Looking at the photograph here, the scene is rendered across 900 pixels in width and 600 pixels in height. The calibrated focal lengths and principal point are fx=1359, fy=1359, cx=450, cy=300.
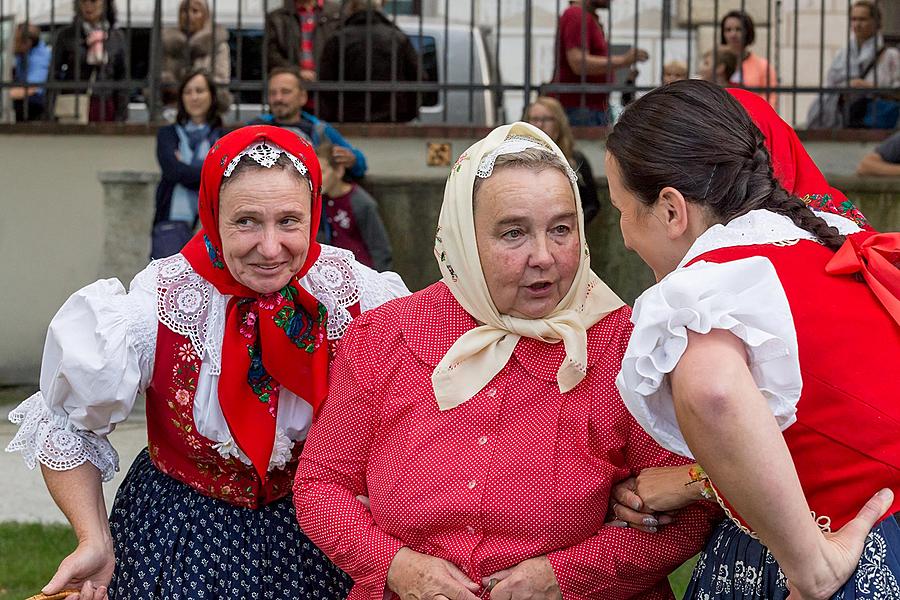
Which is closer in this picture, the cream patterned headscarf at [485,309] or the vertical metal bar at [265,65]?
the cream patterned headscarf at [485,309]

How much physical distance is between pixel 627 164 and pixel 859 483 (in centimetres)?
70

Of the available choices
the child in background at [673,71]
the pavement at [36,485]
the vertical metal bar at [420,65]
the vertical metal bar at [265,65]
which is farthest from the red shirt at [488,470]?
the child in background at [673,71]

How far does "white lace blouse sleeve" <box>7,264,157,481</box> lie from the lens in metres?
2.97

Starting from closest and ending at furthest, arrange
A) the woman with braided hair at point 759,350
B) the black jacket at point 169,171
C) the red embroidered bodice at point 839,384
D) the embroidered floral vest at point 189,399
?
the woman with braided hair at point 759,350 < the red embroidered bodice at point 839,384 < the embroidered floral vest at point 189,399 < the black jacket at point 169,171

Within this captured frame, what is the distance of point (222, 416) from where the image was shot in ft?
9.96

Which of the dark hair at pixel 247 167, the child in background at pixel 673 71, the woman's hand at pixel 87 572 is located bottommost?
the woman's hand at pixel 87 572

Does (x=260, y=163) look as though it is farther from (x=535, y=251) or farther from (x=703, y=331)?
(x=703, y=331)

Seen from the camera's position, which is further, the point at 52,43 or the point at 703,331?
the point at 52,43

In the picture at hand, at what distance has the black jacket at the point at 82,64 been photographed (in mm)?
8695

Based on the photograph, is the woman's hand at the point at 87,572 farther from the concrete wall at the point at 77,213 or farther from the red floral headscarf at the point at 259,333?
the concrete wall at the point at 77,213

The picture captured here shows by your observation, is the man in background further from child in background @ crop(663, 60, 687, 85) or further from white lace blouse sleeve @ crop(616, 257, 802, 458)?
white lace blouse sleeve @ crop(616, 257, 802, 458)

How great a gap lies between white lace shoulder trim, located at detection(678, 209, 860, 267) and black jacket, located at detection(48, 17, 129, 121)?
6.89 meters

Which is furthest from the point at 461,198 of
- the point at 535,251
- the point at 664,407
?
the point at 664,407

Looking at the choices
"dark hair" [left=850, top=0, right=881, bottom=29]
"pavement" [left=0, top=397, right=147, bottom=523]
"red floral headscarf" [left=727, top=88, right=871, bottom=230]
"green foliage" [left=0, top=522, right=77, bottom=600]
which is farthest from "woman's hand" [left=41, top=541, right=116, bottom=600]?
"dark hair" [left=850, top=0, right=881, bottom=29]
